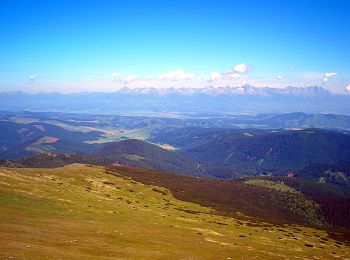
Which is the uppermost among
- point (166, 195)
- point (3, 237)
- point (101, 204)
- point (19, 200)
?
point (3, 237)

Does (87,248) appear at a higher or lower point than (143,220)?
higher

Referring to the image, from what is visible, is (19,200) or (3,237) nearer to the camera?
(3,237)

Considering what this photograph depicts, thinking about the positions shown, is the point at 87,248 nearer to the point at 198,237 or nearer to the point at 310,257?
the point at 198,237

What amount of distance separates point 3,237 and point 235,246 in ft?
171

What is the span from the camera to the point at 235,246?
82250 mm

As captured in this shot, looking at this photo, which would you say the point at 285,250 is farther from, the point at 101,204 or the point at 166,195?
the point at 166,195

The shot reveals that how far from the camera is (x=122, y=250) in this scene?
59812mm

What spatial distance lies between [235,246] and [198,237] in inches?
396

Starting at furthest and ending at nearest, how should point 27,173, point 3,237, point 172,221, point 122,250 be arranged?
1. point 27,173
2. point 172,221
3. point 122,250
4. point 3,237

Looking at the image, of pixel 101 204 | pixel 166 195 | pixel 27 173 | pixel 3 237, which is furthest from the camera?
pixel 166 195

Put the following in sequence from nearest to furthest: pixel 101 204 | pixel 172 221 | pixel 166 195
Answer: pixel 172 221 < pixel 101 204 < pixel 166 195

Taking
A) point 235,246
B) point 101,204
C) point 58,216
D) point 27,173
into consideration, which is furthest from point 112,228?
point 27,173

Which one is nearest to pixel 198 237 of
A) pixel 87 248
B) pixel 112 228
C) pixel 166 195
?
pixel 112 228

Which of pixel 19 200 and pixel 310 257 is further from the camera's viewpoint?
pixel 19 200
